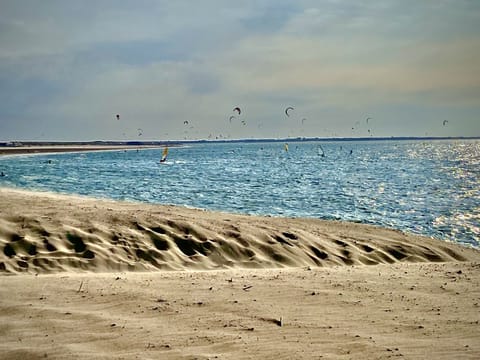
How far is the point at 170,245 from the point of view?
11.2m

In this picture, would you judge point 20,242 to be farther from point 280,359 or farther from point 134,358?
point 280,359

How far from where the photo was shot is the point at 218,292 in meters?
7.68

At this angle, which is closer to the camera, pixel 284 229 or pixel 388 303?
pixel 388 303

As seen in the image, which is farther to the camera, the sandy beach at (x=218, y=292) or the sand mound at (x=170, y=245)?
the sand mound at (x=170, y=245)

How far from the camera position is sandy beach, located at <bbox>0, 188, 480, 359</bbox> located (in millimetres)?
5469

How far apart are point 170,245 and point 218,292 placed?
386 cm

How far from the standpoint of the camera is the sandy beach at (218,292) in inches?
215

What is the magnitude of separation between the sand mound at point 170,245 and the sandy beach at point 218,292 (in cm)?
5

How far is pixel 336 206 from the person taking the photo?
26.0m

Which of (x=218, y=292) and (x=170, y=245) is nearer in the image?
(x=218, y=292)

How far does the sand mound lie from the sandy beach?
47mm

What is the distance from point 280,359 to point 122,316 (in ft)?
8.52

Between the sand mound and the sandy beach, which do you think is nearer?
the sandy beach

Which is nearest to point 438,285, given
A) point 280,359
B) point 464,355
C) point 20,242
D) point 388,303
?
point 388,303
